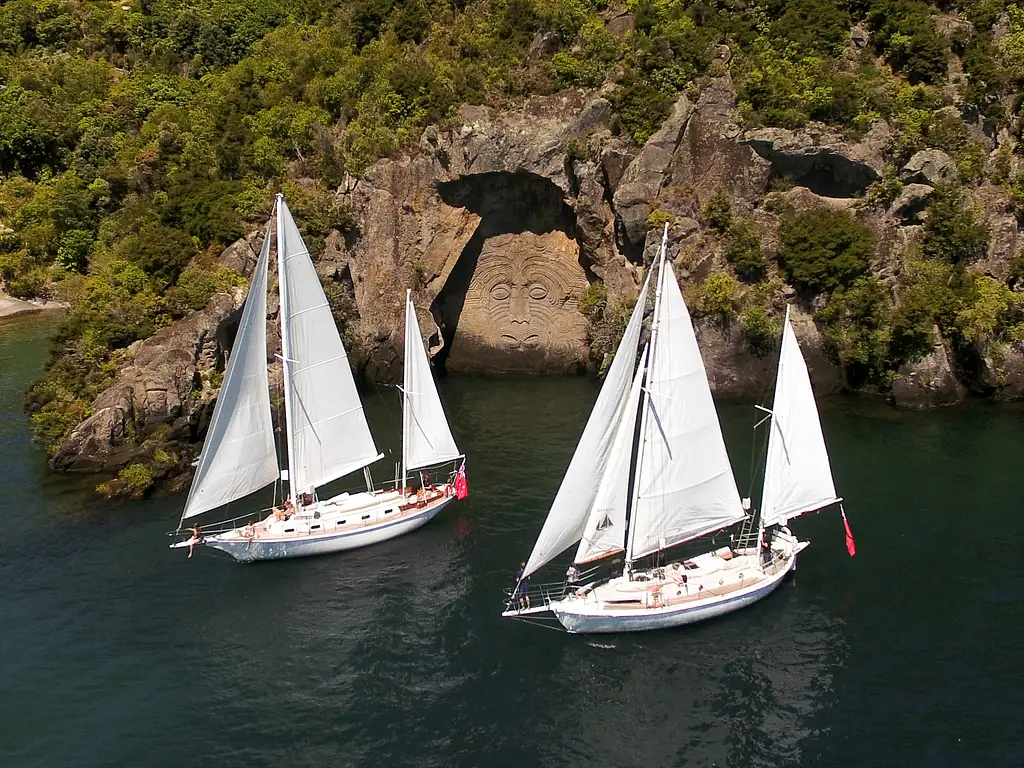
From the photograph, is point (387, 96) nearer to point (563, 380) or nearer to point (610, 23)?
point (610, 23)

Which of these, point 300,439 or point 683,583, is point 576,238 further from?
point 683,583

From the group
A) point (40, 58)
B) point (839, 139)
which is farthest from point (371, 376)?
point (40, 58)

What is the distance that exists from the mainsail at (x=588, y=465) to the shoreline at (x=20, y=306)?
241ft

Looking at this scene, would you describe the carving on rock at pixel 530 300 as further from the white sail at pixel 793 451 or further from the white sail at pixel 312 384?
the white sail at pixel 793 451

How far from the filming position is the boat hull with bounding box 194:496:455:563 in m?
40.4

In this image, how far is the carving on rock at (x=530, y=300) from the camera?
228 feet

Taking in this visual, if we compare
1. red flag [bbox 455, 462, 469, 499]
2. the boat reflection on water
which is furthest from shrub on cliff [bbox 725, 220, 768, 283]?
the boat reflection on water

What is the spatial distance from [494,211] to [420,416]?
27.9 metres

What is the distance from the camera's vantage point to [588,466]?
3428cm

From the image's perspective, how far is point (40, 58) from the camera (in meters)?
105

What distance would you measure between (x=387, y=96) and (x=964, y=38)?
47118 millimetres

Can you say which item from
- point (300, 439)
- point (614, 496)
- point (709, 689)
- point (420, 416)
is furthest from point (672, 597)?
point (300, 439)

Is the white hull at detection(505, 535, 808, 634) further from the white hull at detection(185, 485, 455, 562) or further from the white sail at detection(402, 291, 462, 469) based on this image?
the white sail at detection(402, 291, 462, 469)

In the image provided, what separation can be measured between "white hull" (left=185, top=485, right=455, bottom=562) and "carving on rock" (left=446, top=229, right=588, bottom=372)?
2780 centimetres
